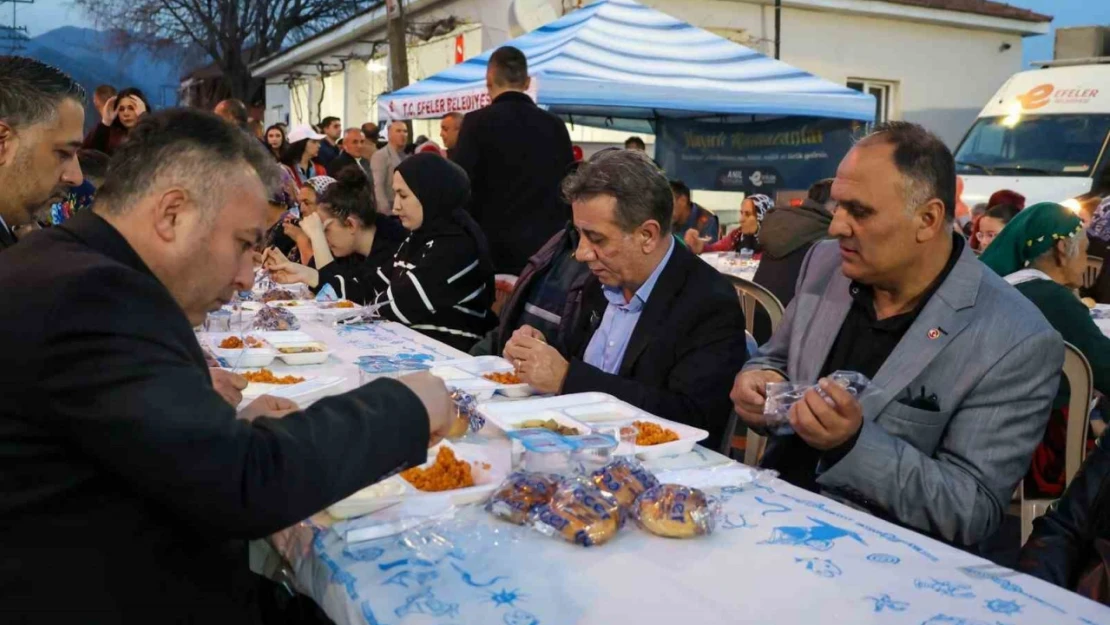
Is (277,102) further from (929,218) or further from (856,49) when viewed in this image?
(929,218)

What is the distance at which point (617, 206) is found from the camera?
10.2 feet

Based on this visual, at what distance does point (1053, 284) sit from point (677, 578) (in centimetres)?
255

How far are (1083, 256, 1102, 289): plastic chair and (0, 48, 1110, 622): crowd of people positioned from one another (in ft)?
8.28

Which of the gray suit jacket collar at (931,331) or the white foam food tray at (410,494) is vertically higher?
the gray suit jacket collar at (931,331)

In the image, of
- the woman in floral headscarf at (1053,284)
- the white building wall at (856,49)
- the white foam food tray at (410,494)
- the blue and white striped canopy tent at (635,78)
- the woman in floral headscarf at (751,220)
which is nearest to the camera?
the white foam food tray at (410,494)

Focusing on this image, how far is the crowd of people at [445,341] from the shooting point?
1314mm

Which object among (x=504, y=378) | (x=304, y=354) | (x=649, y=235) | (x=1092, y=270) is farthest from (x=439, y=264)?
(x=1092, y=270)

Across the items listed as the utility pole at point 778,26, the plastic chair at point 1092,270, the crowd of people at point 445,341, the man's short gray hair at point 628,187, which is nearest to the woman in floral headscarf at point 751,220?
the plastic chair at point 1092,270

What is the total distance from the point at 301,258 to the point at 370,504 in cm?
483

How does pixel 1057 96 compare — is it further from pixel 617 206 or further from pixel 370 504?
pixel 370 504

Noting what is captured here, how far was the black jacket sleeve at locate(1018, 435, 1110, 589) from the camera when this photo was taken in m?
2.07

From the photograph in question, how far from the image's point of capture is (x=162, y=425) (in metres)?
1.27

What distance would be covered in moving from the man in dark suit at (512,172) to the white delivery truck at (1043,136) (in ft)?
21.8

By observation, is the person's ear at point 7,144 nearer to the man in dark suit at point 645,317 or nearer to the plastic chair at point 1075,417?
the man in dark suit at point 645,317
